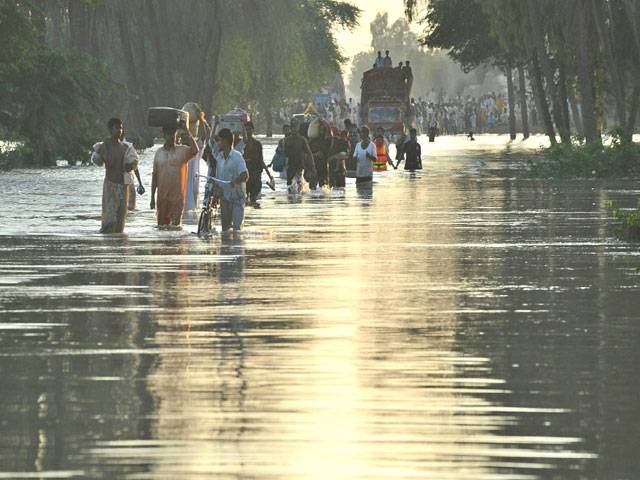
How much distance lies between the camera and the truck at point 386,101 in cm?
11575

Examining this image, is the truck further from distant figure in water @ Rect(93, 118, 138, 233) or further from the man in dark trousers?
distant figure in water @ Rect(93, 118, 138, 233)

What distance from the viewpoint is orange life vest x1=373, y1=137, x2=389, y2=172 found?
2448 inches

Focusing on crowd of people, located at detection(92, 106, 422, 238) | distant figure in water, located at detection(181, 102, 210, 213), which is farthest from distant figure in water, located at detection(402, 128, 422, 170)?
distant figure in water, located at detection(181, 102, 210, 213)

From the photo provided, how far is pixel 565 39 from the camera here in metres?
60.7

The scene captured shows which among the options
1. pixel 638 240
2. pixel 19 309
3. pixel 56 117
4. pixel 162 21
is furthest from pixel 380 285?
pixel 162 21

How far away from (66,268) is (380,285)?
3808 mm

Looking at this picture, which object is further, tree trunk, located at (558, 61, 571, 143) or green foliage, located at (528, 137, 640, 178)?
tree trunk, located at (558, 61, 571, 143)

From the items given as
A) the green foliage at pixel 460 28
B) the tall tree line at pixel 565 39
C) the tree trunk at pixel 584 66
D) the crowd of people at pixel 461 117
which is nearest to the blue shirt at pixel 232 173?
the tall tree line at pixel 565 39

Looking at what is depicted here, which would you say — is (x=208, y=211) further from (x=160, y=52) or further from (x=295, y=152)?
(x=160, y=52)

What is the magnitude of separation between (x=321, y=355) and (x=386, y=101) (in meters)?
103

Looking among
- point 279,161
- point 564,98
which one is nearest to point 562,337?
point 279,161

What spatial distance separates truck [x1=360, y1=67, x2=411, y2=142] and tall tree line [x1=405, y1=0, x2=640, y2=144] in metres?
33.0

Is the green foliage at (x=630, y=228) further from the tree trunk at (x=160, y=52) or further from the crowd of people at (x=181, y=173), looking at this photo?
the tree trunk at (x=160, y=52)

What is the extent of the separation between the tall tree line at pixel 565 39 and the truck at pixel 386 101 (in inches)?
1298
